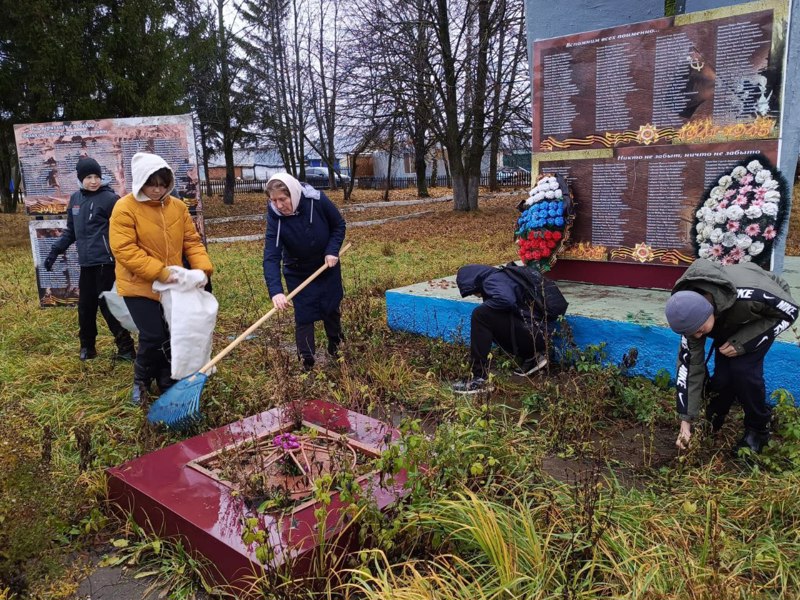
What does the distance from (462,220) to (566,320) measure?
1185 centimetres

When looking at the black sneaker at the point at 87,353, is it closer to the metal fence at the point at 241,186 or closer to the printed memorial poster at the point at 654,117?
the printed memorial poster at the point at 654,117

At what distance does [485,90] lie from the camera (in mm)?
15852

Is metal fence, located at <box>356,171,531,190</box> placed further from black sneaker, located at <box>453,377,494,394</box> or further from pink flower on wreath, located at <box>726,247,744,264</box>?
black sneaker, located at <box>453,377,494,394</box>

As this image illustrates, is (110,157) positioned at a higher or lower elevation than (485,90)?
lower

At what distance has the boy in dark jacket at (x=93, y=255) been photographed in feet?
17.0

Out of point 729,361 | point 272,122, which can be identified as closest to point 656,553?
point 729,361

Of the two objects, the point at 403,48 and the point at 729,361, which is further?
the point at 403,48

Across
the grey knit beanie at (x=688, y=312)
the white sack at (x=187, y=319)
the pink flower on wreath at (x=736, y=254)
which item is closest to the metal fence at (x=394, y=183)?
the pink flower on wreath at (x=736, y=254)

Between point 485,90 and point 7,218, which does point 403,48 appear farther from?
point 7,218

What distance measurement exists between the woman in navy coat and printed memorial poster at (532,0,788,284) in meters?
2.40

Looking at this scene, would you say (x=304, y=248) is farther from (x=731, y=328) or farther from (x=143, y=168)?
(x=731, y=328)

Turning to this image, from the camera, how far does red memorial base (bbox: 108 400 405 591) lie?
7.63 ft

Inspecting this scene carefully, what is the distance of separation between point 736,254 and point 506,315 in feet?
6.45

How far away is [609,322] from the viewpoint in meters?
4.46
